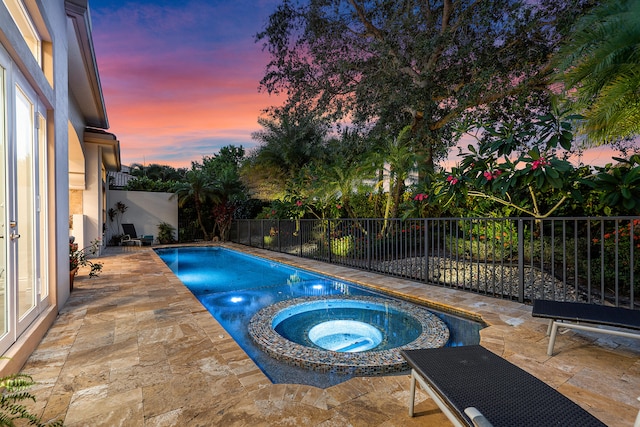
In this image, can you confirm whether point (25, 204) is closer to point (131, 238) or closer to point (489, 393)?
point (489, 393)

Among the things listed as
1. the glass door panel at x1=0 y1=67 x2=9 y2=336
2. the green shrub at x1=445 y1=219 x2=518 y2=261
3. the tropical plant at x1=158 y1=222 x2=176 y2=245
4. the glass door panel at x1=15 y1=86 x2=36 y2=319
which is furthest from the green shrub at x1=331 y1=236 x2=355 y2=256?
the tropical plant at x1=158 y1=222 x2=176 y2=245

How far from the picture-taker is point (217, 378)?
2.45 metres

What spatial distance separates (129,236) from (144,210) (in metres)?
1.94

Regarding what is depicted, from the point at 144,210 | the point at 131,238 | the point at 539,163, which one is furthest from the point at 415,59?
the point at 144,210

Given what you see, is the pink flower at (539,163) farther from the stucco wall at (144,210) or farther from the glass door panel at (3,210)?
the stucco wall at (144,210)

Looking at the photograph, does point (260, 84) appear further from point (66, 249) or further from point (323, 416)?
point (323, 416)

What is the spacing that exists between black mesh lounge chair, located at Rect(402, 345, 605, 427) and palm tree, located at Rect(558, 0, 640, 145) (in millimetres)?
4279

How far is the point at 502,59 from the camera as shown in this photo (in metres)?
7.66

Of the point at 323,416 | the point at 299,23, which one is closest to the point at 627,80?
the point at 323,416

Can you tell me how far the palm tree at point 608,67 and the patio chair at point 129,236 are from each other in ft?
50.0

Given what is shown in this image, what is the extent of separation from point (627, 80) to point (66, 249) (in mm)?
8009

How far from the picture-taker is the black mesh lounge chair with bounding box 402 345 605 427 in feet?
4.28

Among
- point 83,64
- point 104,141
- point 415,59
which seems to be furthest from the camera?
point 104,141

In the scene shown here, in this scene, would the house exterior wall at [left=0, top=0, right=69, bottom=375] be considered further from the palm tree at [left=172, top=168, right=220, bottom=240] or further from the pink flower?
the palm tree at [left=172, top=168, right=220, bottom=240]
